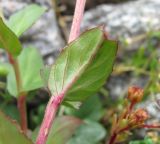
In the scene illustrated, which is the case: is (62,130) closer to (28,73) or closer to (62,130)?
(62,130)

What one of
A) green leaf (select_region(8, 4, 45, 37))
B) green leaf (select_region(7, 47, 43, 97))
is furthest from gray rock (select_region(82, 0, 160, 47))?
green leaf (select_region(8, 4, 45, 37))

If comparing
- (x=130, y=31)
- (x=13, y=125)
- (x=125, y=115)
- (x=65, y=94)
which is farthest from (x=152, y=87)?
(x=13, y=125)

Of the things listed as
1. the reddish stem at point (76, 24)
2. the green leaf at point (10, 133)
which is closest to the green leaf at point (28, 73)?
the reddish stem at point (76, 24)

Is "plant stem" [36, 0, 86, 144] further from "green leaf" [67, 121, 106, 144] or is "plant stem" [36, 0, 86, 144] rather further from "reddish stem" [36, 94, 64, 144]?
"green leaf" [67, 121, 106, 144]

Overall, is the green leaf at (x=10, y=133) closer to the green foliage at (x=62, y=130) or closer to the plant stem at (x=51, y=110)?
the plant stem at (x=51, y=110)

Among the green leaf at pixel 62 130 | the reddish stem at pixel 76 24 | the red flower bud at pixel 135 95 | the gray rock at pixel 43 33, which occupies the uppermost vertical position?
the reddish stem at pixel 76 24

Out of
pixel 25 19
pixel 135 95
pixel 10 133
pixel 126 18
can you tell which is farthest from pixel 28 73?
pixel 126 18
